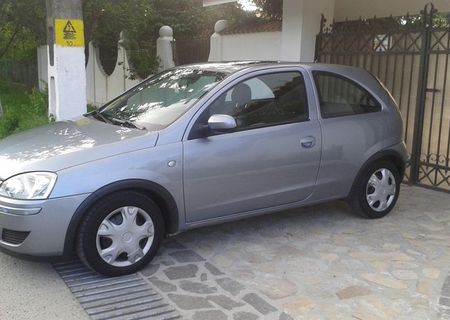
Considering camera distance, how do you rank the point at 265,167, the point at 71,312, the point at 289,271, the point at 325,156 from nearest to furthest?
the point at 71,312, the point at 289,271, the point at 265,167, the point at 325,156

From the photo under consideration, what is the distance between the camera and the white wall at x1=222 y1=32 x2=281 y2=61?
29.8 ft

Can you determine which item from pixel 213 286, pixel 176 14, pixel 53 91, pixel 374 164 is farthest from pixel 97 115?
pixel 176 14

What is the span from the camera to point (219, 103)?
182 inches

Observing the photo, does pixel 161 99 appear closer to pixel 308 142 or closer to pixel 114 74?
pixel 308 142

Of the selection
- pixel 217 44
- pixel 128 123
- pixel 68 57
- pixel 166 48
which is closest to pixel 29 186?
pixel 128 123

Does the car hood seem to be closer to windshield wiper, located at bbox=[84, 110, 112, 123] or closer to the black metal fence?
windshield wiper, located at bbox=[84, 110, 112, 123]

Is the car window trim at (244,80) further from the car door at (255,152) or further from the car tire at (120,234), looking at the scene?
the car tire at (120,234)

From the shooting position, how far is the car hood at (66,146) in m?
4.00

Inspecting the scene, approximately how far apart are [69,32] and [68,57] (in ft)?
1.08

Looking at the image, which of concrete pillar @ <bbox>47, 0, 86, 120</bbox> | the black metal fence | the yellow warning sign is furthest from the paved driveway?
the black metal fence

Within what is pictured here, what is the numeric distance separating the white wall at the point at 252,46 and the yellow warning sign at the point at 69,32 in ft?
10.4

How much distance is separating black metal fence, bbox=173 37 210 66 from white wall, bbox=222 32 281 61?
1.02 meters

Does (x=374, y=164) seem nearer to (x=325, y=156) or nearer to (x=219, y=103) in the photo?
(x=325, y=156)

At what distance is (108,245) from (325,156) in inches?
85.5
